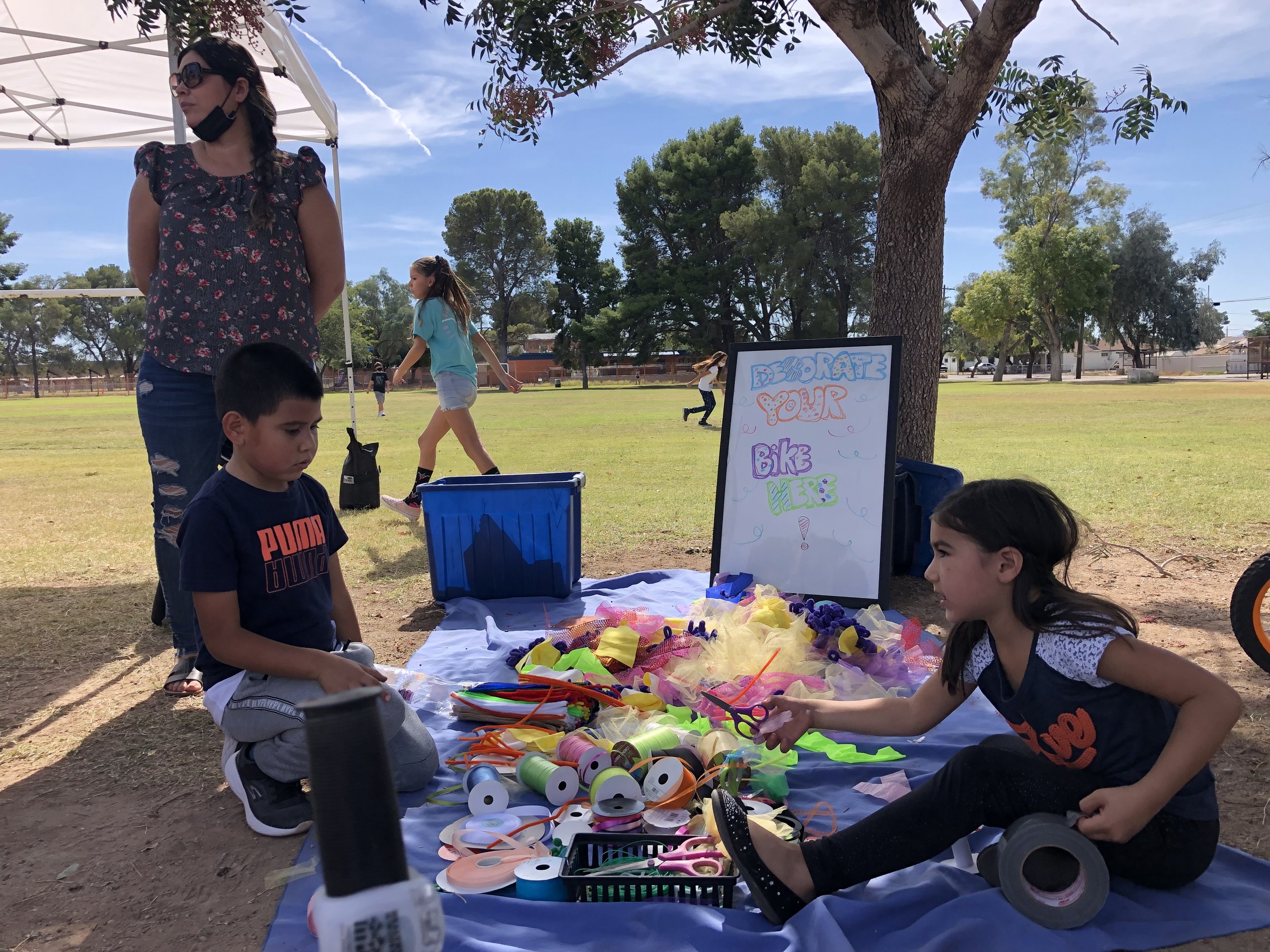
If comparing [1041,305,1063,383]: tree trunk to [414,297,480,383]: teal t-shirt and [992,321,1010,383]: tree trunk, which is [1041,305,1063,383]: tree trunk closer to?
[992,321,1010,383]: tree trunk

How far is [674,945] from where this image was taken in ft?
6.39

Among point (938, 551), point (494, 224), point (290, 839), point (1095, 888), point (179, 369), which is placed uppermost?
point (494, 224)

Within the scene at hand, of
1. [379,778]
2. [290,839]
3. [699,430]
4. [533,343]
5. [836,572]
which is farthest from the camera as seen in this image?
[533,343]

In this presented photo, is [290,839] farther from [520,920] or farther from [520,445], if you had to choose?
[520,445]

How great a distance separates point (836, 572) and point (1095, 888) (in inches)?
110

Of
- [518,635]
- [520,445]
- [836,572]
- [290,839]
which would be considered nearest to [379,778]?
[290,839]

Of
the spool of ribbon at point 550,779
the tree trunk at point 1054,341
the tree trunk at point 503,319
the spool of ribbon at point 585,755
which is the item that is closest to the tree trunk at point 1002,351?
the tree trunk at point 1054,341

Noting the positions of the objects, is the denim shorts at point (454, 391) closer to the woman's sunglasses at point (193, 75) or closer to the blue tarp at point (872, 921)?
the woman's sunglasses at point (193, 75)

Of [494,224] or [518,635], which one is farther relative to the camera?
[494,224]

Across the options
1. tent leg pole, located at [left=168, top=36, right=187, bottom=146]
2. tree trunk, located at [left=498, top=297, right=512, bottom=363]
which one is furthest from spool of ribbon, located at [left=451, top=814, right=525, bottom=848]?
tree trunk, located at [left=498, top=297, right=512, bottom=363]

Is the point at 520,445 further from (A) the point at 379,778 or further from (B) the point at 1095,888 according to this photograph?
(A) the point at 379,778

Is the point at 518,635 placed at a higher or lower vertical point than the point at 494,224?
lower

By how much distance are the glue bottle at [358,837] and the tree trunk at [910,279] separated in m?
5.23

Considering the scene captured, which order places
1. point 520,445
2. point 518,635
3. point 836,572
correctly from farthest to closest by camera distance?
point 520,445, point 836,572, point 518,635
